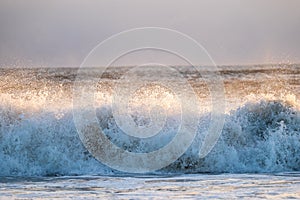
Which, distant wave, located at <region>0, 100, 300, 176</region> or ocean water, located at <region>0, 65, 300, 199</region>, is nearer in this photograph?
ocean water, located at <region>0, 65, 300, 199</region>

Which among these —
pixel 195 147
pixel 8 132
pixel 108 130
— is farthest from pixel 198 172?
pixel 8 132

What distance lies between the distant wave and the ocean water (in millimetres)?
21

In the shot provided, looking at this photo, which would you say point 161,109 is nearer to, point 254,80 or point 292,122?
point 292,122

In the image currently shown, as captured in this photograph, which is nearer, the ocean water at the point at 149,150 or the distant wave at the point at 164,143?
the ocean water at the point at 149,150

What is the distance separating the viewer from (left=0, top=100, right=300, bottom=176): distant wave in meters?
16.4

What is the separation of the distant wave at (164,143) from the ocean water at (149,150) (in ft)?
0.07

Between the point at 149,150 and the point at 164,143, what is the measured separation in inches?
16.3

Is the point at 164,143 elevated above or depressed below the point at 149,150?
above

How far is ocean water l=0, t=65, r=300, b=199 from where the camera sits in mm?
13242

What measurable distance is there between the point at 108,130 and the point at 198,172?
2.68 meters

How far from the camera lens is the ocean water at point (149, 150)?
1324cm

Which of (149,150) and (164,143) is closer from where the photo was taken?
(149,150)

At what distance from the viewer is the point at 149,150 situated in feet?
56.2

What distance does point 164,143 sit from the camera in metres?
17.3
